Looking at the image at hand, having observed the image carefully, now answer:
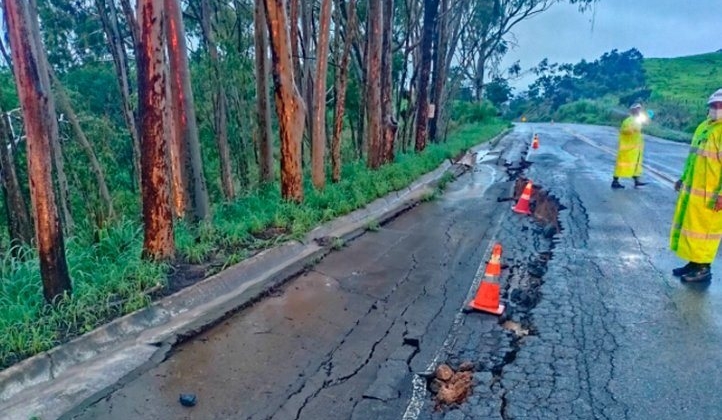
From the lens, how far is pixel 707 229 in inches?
216

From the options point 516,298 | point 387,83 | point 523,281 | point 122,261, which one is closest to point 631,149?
point 387,83

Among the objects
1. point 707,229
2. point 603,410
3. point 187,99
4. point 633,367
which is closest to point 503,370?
point 603,410

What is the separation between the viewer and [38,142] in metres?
4.03

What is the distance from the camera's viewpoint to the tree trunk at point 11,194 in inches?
382

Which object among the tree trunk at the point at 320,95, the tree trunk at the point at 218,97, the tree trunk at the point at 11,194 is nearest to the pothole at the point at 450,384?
the tree trunk at the point at 320,95

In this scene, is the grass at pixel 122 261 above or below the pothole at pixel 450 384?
above

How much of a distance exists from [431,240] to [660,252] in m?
3.14

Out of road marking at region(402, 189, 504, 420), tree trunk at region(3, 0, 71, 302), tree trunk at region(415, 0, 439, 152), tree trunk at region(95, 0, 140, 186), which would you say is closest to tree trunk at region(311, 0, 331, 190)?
road marking at region(402, 189, 504, 420)

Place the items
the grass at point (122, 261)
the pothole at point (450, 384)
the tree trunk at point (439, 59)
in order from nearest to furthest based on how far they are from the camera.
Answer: the pothole at point (450, 384), the grass at point (122, 261), the tree trunk at point (439, 59)

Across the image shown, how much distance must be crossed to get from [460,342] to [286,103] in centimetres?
532

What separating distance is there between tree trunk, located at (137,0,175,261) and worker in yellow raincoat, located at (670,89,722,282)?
5890 mm

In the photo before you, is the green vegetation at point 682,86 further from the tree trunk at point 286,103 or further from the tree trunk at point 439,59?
the tree trunk at point 286,103

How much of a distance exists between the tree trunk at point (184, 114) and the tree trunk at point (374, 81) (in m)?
5.82

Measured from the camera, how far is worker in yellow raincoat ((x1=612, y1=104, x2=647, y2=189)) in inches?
438
